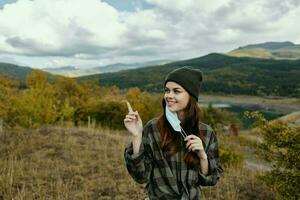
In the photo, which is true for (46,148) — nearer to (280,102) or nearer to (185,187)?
(185,187)

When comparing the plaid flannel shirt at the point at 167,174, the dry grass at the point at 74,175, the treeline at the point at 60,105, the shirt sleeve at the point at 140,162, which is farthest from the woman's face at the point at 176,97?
the treeline at the point at 60,105

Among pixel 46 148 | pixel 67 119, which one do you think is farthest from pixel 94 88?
pixel 46 148

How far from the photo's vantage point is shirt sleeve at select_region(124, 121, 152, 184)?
9.16ft

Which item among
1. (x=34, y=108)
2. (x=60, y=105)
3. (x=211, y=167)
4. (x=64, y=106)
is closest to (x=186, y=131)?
(x=211, y=167)

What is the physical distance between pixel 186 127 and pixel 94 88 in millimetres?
52679

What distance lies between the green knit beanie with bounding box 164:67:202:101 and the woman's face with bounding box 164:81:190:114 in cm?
3

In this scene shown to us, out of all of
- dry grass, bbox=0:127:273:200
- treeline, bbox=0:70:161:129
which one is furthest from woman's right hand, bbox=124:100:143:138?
treeline, bbox=0:70:161:129

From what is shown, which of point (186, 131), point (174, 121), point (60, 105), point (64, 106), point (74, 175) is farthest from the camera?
point (60, 105)

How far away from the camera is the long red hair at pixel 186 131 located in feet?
9.43

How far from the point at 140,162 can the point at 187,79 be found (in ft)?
2.27

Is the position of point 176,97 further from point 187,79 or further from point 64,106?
point 64,106

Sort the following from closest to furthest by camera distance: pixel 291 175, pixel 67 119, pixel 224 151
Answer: pixel 291 175 → pixel 224 151 → pixel 67 119

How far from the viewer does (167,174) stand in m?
2.90

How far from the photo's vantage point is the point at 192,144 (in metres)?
2.72
